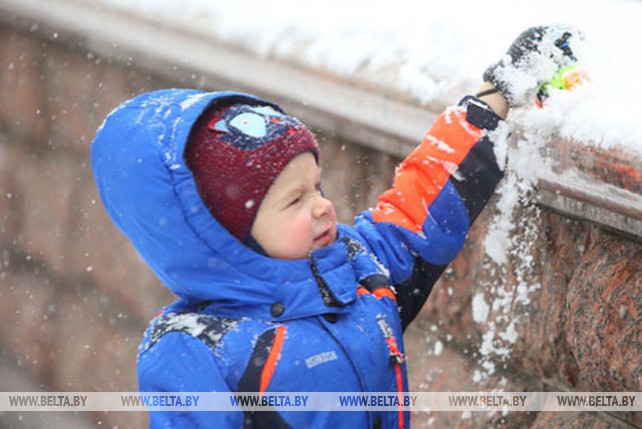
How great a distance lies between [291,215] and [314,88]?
1.85 feet

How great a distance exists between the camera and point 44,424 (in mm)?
3518

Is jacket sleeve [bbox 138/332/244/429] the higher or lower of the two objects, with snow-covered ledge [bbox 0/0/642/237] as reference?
lower

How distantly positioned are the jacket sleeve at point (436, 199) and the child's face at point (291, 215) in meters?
0.21

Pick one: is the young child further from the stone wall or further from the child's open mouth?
the stone wall

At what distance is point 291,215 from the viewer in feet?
5.18

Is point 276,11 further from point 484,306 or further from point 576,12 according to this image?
point 484,306

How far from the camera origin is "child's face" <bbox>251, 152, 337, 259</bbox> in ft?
5.17

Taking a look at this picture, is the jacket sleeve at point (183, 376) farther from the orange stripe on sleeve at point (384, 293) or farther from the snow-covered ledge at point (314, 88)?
the snow-covered ledge at point (314, 88)

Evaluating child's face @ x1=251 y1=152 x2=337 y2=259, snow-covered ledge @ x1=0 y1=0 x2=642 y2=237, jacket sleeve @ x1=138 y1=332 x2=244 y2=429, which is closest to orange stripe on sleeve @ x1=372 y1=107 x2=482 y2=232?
snow-covered ledge @ x1=0 y1=0 x2=642 y2=237

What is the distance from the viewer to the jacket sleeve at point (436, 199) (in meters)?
1.72

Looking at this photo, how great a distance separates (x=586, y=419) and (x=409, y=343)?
0.43 meters

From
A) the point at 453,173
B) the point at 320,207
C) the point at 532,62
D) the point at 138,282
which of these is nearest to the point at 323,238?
the point at 320,207

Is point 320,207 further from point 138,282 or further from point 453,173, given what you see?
point 138,282

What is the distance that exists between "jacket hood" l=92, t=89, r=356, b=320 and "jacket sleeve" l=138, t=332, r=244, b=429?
0.30ft
